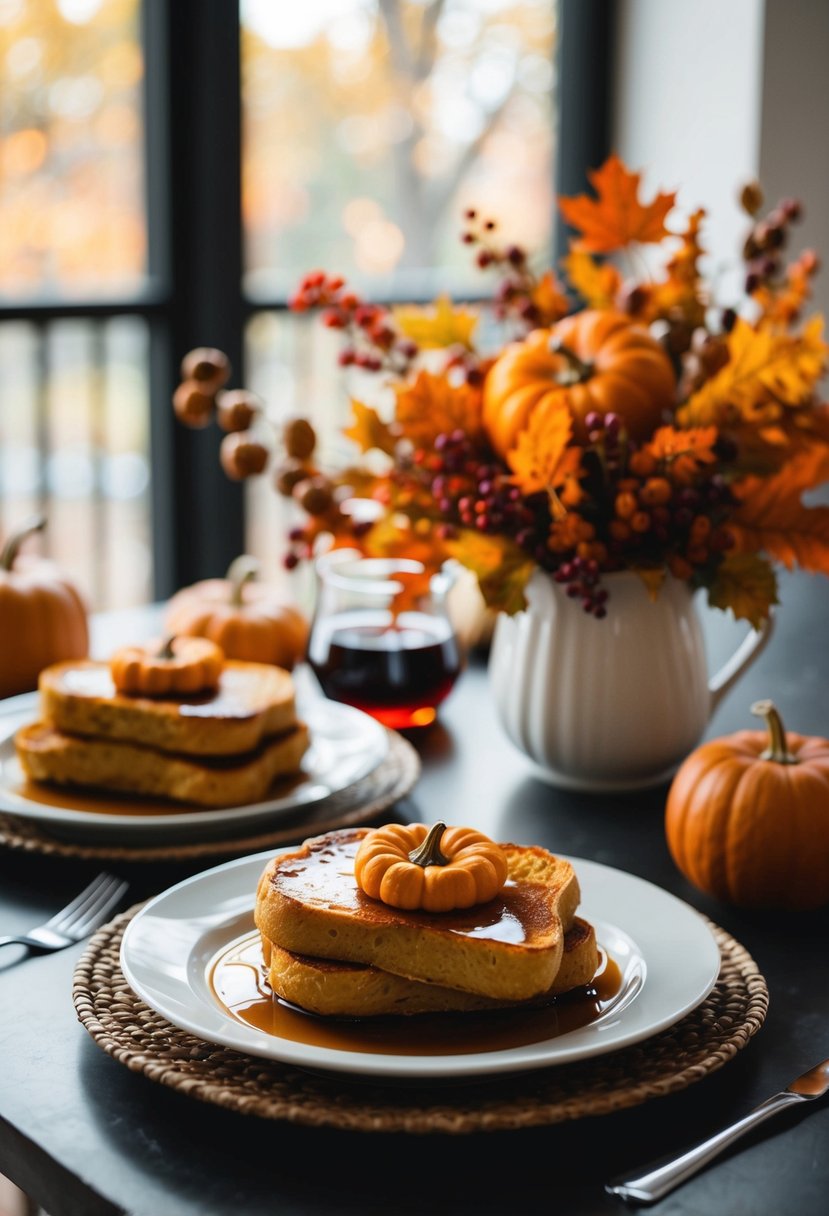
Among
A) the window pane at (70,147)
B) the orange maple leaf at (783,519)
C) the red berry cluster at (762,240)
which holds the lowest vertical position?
the orange maple leaf at (783,519)

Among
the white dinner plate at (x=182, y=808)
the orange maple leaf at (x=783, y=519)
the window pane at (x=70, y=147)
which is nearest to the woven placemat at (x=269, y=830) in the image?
the white dinner plate at (x=182, y=808)

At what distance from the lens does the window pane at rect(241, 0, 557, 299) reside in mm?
3439

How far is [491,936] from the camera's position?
0.73 m

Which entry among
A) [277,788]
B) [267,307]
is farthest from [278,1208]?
[267,307]

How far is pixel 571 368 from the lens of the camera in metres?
1.15

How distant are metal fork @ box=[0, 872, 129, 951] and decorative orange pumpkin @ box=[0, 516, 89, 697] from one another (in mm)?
529

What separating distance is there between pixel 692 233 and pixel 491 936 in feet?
2.33

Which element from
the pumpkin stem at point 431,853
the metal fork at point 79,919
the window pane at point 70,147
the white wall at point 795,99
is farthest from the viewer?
the white wall at point 795,99

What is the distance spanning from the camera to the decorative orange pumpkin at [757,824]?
38.1 inches

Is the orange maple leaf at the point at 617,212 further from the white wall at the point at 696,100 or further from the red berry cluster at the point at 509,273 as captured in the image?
the white wall at the point at 696,100

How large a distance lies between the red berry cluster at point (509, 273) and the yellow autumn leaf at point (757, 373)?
0.66 ft

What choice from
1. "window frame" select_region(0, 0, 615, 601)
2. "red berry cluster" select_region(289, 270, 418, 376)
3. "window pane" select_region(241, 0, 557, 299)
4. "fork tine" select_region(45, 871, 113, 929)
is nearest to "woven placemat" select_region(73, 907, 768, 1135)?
"fork tine" select_region(45, 871, 113, 929)

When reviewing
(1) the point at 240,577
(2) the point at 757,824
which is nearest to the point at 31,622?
(1) the point at 240,577

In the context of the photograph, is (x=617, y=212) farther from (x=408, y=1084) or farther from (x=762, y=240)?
(x=408, y=1084)
